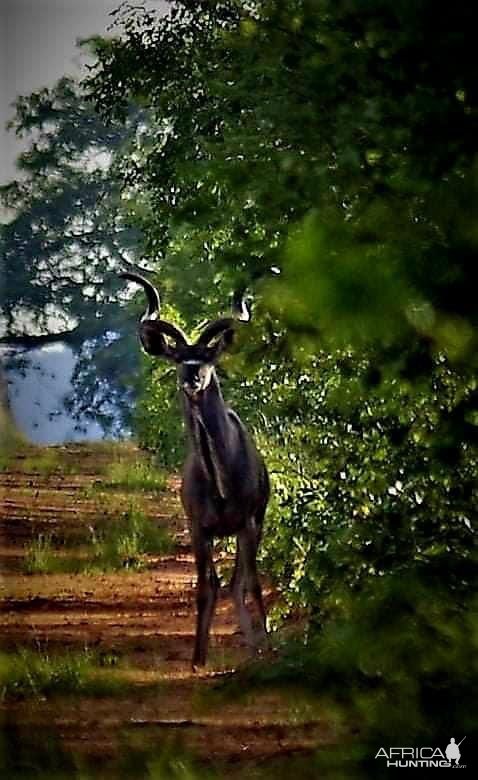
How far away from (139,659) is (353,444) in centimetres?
55

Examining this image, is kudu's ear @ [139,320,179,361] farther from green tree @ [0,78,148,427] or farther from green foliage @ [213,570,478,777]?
green foliage @ [213,570,478,777]

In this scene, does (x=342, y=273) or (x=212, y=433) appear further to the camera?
(x=212, y=433)

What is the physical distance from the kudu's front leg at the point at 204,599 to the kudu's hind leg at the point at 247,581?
1.5 inches

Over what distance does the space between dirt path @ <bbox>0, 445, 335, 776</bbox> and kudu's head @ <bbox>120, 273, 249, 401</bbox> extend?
19 cm

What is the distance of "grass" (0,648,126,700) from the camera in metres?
2.18

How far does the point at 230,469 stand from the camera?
85.8 inches

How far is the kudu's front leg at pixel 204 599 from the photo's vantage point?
2.14 meters

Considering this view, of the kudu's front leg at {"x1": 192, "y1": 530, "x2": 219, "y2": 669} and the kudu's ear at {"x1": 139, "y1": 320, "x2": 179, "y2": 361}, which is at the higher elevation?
the kudu's ear at {"x1": 139, "y1": 320, "x2": 179, "y2": 361}

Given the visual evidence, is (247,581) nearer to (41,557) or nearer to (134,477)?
(134,477)

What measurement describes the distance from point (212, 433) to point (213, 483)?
0.32 ft

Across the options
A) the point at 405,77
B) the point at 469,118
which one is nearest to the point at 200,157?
the point at 405,77

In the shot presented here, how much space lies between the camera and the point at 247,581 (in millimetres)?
2156

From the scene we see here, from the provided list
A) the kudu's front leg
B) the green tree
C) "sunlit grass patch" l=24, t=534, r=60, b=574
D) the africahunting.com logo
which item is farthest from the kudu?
the africahunting.com logo

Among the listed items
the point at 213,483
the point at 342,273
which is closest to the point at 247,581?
the point at 213,483
